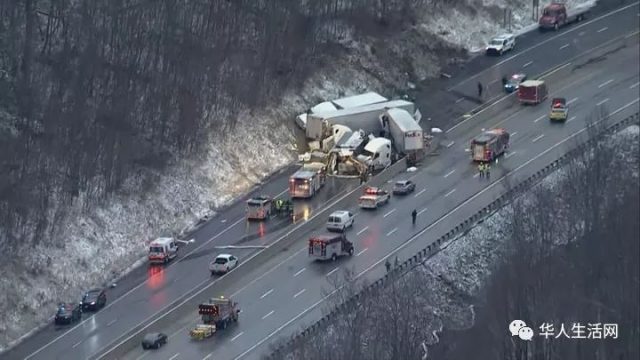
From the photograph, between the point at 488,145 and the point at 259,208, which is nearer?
the point at 259,208

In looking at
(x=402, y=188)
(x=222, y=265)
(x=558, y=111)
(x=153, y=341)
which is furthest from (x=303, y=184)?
(x=153, y=341)

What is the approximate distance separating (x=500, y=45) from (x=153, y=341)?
4382 cm

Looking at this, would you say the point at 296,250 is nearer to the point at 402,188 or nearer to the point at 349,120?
the point at 402,188

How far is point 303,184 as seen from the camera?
95875 millimetres

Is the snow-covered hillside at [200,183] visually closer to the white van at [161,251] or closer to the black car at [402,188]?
the white van at [161,251]

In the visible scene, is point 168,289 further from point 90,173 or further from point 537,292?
point 537,292

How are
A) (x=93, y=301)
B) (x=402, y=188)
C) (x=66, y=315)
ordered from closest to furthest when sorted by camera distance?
(x=66, y=315) → (x=93, y=301) → (x=402, y=188)

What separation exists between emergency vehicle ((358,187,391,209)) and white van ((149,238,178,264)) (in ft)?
35.0

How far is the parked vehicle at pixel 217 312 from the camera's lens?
265ft

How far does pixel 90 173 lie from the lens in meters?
91.9

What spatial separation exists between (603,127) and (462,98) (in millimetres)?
10972

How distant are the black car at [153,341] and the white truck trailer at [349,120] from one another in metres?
23.9

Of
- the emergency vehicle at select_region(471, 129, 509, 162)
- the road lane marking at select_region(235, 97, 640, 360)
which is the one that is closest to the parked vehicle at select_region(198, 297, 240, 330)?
the road lane marking at select_region(235, 97, 640, 360)

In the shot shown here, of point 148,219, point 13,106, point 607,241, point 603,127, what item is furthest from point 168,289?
point 603,127
